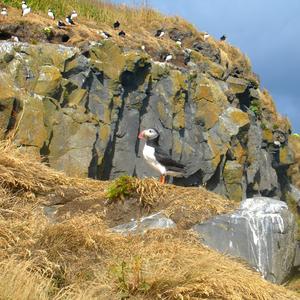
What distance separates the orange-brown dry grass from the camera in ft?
15.0

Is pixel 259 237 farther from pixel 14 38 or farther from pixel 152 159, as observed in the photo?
pixel 14 38

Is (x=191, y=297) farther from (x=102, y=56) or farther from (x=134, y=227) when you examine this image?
(x=102, y=56)

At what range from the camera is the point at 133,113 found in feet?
53.8

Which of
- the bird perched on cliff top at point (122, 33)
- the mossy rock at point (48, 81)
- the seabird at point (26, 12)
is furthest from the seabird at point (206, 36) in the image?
the mossy rock at point (48, 81)

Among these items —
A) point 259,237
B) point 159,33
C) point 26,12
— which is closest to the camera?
point 259,237

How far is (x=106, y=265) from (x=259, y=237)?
6.57ft

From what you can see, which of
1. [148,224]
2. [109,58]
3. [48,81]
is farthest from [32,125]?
[148,224]

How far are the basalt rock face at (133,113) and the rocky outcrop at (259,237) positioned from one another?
5248 millimetres

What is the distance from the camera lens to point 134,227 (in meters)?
6.62

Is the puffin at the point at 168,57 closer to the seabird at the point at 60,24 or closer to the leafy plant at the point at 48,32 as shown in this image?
the seabird at the point at 60,24

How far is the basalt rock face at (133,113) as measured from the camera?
43.9 ft

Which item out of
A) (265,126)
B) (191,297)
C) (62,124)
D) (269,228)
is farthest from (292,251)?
(265,126)

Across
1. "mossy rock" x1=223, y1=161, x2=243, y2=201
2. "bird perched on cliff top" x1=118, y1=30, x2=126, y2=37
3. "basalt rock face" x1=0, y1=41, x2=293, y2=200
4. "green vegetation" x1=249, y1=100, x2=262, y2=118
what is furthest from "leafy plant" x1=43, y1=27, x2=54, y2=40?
"green vegetation" x1=249, y1=100, x2=262, y2=118

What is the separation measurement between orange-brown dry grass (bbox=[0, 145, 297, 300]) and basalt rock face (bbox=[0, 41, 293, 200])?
5.39 metres
